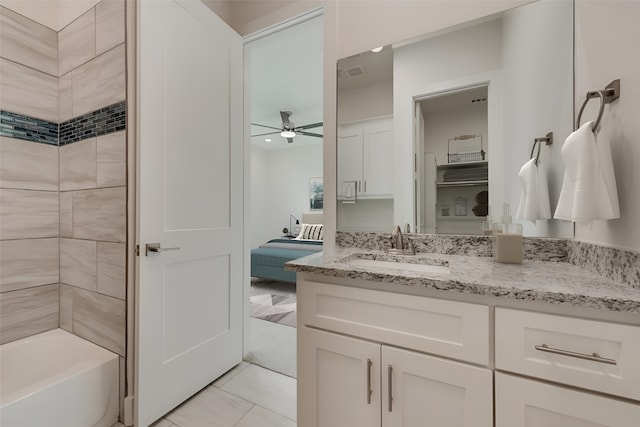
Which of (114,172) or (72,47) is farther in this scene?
(72,47)

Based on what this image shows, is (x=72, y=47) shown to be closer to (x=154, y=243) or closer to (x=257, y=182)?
(x=154, y=243)

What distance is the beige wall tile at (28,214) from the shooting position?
5.11 feet

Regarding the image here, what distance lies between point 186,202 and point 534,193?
1.72 m

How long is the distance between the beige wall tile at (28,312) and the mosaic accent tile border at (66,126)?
0.92 metres

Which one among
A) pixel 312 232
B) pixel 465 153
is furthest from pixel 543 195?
pixel 312 232

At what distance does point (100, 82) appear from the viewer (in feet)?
4.96

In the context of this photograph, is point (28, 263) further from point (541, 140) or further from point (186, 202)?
point (541, 140)

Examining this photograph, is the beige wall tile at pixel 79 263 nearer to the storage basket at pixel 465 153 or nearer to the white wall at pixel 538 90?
the storage basket at pixel 465 153

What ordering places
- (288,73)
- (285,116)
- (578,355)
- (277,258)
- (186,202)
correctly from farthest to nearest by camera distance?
(285,116)
(277,258)
(288,73)
(186,202)
(578,355)

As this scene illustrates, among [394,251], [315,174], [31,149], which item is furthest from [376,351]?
[315,174]

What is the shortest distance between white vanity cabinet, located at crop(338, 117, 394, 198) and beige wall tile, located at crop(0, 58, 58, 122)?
6.03 ft

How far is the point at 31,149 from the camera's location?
166cm

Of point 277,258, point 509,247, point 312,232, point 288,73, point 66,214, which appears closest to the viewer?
point 509,247

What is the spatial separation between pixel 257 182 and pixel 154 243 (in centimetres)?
542
